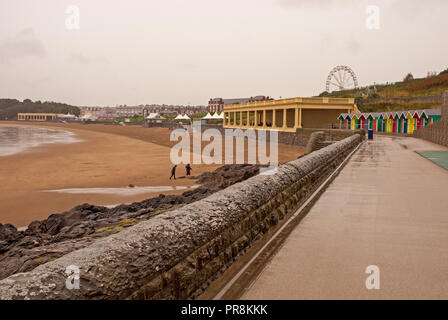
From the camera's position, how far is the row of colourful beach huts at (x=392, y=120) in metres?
36.5

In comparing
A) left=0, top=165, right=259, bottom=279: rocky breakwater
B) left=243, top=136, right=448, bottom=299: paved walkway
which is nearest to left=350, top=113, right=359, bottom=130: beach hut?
left=0, top=165, right=259, bottom=279: rocky breakwater

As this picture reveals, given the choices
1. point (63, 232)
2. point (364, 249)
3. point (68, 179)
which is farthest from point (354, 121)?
point (364, 249)

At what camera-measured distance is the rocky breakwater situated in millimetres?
6693

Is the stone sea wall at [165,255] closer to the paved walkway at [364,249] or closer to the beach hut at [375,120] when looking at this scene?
the paved walkway at [364,249]

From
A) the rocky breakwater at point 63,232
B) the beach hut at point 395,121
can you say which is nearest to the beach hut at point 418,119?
the beach hut at point 395,121

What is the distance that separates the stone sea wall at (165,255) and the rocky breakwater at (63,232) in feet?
10.4

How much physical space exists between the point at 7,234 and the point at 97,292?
9.55 metres

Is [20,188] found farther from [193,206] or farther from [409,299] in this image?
[409,299]

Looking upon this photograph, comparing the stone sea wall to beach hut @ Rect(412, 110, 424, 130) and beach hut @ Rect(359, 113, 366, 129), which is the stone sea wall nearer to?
beach hut @ Rect(412, 110, 424, 130)

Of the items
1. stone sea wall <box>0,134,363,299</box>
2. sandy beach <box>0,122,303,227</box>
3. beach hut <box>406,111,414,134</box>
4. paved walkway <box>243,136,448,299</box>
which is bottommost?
sandy beach <box>0,122,303,227</box>

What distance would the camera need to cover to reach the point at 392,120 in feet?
140

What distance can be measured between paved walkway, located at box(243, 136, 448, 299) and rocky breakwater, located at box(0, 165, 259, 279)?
3.79 metres

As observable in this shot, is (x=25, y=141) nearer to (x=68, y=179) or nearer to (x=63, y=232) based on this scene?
(x=68, y=179)
